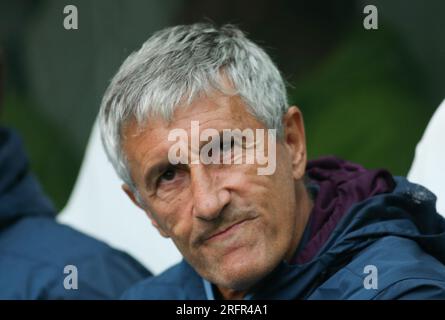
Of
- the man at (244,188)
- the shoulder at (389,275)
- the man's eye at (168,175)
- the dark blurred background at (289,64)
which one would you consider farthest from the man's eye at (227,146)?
the dark blurred background at (289,64)

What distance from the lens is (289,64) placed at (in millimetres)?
3373

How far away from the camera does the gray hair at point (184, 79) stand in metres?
1.84

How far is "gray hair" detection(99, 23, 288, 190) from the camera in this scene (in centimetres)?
184

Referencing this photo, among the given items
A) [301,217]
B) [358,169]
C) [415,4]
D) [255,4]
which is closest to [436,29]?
[415,4]

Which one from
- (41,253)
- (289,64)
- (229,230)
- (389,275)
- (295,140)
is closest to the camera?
(389,275)

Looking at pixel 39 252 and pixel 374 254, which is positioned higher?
pixel 374 254

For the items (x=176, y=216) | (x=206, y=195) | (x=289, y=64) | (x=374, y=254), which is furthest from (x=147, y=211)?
(x=289, y=64)

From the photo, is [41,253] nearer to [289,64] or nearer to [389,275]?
[389,275]

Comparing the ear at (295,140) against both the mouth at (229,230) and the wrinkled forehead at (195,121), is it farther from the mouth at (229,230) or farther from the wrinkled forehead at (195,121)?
the mouth at (229,230)

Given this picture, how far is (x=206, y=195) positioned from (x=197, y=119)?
0.17 meters

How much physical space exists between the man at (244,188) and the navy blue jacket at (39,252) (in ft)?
1.77

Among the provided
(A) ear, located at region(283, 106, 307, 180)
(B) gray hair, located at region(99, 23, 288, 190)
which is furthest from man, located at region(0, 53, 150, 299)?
(A) ear, located at region(283, 106, 307, 180)

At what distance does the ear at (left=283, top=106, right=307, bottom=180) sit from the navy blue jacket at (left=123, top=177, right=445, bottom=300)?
18 centimetres

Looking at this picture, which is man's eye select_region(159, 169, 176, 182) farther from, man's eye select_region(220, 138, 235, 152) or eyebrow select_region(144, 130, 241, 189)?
man's eye select_region(220, 138, 235, 152)
